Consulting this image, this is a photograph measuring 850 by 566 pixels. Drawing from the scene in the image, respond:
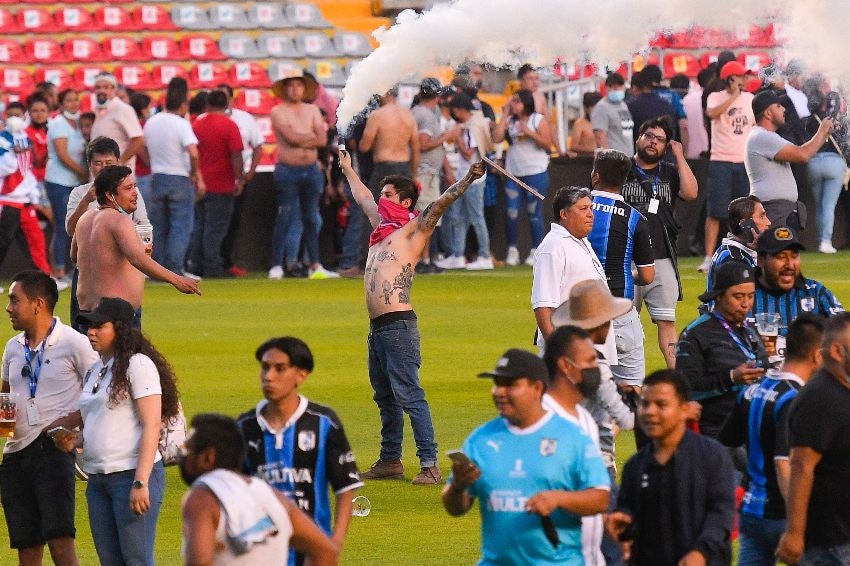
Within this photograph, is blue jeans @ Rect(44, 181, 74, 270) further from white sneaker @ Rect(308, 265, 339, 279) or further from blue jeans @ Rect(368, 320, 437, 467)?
blue jeans @ Rect(368, 320, 437, 467)

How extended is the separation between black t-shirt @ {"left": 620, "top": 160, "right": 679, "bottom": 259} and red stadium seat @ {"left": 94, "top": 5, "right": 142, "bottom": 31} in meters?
20.0

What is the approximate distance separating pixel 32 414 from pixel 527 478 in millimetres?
3158

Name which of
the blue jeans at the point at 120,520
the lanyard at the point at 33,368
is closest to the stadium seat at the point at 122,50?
the lanyard at the point at 33,368

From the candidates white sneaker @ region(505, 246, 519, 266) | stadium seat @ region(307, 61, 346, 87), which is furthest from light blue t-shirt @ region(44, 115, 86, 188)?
stadium seat @ region(307, 61, 346, 87)

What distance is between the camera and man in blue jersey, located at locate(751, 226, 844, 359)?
29.3 feet

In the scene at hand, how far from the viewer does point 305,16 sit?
32719mm

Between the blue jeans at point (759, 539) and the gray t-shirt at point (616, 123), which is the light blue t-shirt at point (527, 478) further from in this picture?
the gray t-shirt at point (616, 123)

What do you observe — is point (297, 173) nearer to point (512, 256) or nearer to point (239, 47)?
point (512, 256)

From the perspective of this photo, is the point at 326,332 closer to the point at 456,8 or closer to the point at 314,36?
the point at 456,8

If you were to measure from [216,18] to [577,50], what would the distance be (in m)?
18.6

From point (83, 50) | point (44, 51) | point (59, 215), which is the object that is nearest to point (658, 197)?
point (59, 215)

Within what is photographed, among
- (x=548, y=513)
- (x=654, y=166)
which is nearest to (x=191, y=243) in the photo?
(x=654, y=166)

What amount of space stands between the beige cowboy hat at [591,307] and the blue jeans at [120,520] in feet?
6.62

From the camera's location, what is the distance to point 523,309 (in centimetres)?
1886
